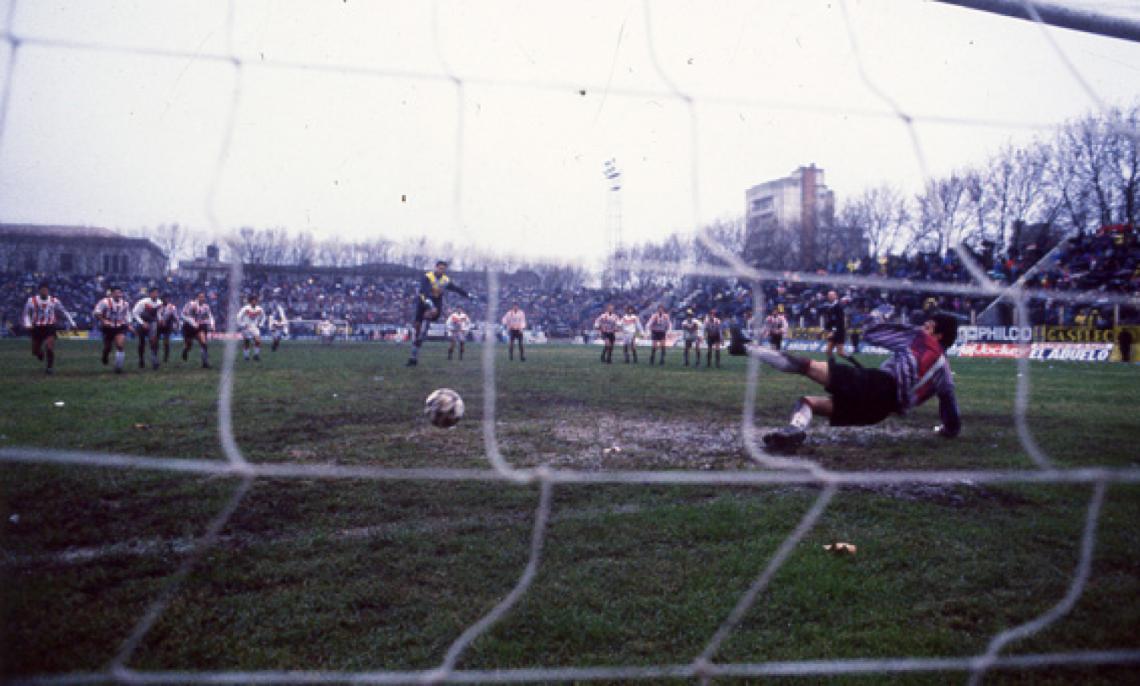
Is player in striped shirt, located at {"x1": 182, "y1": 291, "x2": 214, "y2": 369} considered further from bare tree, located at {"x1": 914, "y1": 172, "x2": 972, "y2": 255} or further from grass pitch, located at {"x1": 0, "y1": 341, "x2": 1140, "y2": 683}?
Result: bare tree, located at {"x1": 914, "y1": 172, "x2": 972, "y2": 255}

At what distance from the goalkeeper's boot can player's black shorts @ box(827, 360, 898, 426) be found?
46 centimetres

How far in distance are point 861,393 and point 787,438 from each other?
723mm

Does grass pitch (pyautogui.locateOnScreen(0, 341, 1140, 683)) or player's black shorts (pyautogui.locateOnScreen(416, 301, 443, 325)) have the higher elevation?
player's black shorts (pyautogui.locateOnScreen(416, 301, 443, 325))

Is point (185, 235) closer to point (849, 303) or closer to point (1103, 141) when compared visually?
point (849, 303)

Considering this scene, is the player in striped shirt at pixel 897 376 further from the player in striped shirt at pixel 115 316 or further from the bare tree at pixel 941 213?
the player in striped shirt at pixel 115 316

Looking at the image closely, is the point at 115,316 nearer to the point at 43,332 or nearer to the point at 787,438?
the point at 43,332

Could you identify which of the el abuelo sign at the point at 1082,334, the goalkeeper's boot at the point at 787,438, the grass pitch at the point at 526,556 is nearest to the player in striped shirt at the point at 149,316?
the grass pitch at the point at 526,556

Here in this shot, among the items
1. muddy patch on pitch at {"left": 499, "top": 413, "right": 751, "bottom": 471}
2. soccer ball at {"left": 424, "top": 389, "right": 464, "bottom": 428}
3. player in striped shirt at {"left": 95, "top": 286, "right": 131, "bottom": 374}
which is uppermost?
player in striped shirt at {"left": 95, "top": 286, "right": 131, "bottom": 374}

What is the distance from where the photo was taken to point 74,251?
402cm

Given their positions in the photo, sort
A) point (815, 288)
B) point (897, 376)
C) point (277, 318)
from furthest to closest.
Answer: point (277, 318) → point (815, 288) → point (897, 376)

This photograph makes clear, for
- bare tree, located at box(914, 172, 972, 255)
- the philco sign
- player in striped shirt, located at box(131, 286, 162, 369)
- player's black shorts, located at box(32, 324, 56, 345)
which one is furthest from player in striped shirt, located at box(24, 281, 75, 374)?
the philco sign

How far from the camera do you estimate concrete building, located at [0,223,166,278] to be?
10.2 ft

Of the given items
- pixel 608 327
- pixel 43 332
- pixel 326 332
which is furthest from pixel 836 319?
pixel 326 332

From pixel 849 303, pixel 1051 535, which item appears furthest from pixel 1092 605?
pixel 849 303
